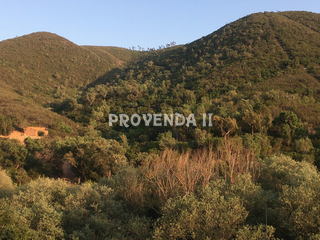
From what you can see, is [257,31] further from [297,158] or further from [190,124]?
[297,158]

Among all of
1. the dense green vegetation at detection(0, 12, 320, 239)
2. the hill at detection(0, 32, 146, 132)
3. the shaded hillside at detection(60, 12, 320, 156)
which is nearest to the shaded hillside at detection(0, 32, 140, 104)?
the hill at detection(0, 32, 146, 132)

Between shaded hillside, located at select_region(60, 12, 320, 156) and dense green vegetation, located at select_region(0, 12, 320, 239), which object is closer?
dense green vegetation, located at select_region(0, 12, 320, 239)

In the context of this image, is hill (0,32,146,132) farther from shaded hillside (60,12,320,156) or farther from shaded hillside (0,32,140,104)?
shaded hillside (60,12,320,156)

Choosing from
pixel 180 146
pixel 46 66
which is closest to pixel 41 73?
pixel 46 66

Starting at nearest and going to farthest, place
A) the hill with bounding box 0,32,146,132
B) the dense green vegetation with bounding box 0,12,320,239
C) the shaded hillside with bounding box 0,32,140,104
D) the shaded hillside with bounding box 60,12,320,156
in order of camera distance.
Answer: the dense green vegetation with bounding box 0,12,320,239 → the shaded hillside with bounding box 60,12,320,156 → the hill with bounding box 0,32,146,132 → the shaded hillside with bounding box 0,32,140,104

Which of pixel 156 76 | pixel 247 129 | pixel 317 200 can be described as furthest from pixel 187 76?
pixel 317 200

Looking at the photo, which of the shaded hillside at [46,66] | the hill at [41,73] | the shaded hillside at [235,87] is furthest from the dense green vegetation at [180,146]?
the shaded hillside at [46,66]

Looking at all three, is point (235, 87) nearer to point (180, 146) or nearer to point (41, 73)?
point (180, 146)

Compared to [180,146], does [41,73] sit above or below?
above

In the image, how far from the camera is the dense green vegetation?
888 centimetres

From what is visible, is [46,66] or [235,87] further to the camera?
[46,66]

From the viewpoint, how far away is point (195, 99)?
4250 cm

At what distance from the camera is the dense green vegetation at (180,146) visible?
29.1 feet

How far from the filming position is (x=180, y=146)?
24.8 metres
